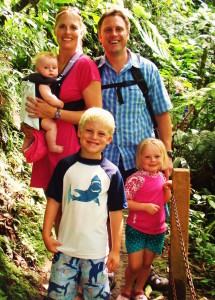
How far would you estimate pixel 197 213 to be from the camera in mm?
5453

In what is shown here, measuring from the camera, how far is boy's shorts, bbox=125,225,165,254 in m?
3.22

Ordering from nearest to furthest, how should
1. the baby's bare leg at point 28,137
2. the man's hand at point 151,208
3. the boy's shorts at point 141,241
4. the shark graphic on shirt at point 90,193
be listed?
the shark graphic on shirt at point 90,193 < the baby's bare leg at point 28,137 < the man's hand at point 151,208 < the boy's shorts at point 141,241

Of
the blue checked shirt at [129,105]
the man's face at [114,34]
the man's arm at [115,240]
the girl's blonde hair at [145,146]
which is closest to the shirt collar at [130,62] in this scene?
the blue checked shirt at [129,105]

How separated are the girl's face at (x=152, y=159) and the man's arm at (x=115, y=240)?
2.37 ft

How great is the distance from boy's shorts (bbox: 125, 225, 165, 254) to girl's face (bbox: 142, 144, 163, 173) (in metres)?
0.51

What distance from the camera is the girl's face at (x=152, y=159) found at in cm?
317

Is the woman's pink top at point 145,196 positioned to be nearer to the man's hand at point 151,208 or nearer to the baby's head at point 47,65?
the man's hand at point 151,208

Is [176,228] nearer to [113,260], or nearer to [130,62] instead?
[113,260]

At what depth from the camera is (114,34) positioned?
3.13 metres

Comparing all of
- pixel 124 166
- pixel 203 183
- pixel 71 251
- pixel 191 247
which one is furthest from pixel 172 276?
pixel 203 183

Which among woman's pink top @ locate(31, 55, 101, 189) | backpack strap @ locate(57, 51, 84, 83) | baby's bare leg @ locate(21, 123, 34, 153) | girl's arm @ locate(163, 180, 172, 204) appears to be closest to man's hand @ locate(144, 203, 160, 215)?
girl's arm @ locate(163, 180, 172, 204)

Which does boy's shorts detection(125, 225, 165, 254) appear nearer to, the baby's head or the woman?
the woman

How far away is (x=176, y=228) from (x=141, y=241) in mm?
341

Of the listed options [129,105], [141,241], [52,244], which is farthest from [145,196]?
[52,244]
